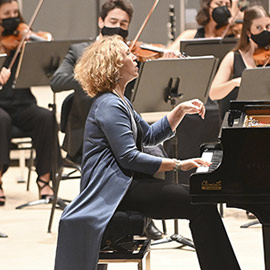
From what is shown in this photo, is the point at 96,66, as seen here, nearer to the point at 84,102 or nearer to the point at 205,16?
the point at 84,102

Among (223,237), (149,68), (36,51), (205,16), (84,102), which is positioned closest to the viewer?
(223,237)

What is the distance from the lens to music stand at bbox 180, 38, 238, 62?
4.71 m

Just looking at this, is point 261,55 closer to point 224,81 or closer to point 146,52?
point 224,81

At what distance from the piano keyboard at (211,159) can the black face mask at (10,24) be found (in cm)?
276

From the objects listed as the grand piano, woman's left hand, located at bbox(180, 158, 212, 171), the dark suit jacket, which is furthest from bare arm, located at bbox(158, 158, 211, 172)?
the dark suit jacket

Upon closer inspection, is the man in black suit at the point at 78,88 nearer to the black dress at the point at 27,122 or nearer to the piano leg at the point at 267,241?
the black dress at the point at 27,122

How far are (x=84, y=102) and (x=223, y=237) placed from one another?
1830mm

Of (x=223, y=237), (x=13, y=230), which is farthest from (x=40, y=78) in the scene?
(x=223, y=237)

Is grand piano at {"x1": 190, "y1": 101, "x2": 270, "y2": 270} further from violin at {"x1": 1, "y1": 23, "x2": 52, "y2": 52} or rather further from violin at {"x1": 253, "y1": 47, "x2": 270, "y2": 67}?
violin at {"x1": 1, "y1": 23, "x2": 52, "y2": 52}

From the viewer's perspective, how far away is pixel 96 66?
3.05 meters

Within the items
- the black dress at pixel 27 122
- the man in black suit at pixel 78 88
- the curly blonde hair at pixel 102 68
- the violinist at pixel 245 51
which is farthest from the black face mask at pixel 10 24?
the curly blonde hair at pixel 102 68

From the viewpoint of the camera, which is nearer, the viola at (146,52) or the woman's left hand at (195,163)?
the woman's left hand at (195,163)

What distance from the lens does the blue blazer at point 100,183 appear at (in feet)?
9.57

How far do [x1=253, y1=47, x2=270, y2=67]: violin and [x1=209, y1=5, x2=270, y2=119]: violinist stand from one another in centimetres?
2
